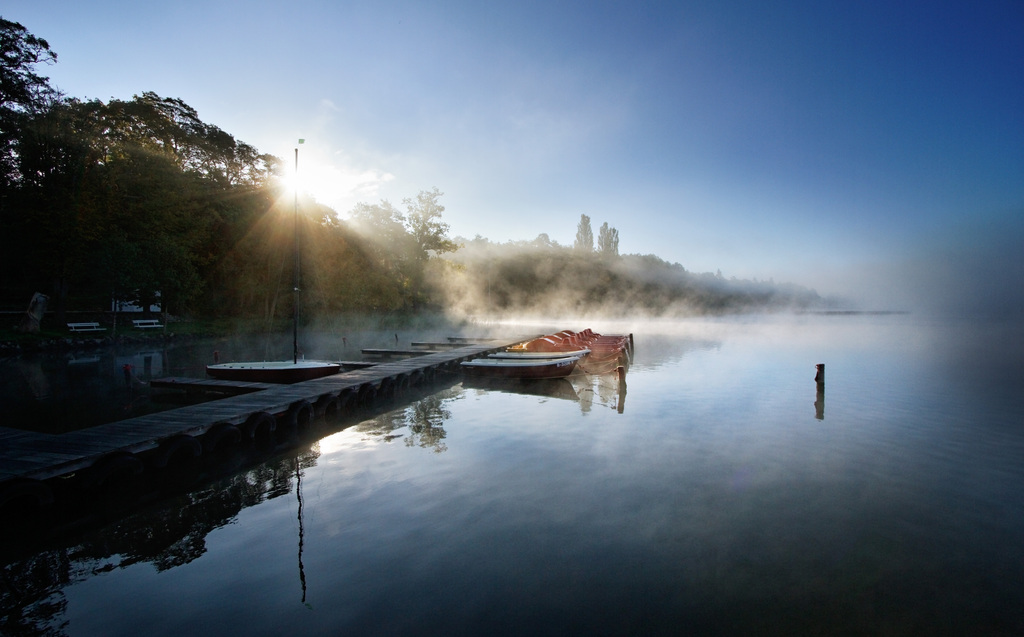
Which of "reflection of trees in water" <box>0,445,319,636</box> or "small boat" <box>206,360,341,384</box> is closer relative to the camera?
"reflection of trees in water" <box>0,445,319,636</box>

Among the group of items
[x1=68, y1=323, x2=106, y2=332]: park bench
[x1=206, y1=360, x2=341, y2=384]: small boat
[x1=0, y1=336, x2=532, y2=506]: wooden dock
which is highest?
[x1=68, y1=323, x2=106, y2=332]: park bench

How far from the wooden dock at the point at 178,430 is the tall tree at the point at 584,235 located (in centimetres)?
12826

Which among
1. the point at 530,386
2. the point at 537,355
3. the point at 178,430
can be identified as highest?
the point at 537,355

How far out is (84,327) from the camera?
35438 millimetres

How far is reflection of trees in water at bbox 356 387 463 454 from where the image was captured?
1282 centimetres

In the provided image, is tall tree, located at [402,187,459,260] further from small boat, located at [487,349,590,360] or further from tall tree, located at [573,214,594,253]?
tall tree, located at [573,214,594,253]

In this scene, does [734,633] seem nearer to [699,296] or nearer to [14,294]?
[14,294]

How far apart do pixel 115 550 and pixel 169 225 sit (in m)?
40.9

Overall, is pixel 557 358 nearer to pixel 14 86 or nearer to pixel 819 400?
pixel 819 400

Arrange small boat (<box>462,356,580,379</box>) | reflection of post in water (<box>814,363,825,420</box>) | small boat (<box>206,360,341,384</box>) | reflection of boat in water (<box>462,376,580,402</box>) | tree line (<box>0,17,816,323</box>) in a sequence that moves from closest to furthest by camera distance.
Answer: reflection of post in water (<box>814,363,825,420</box>), small boat (<box>206,360,341,384</box>), reflection of boat in water (<box>462,376,580,402</box>), small boat (<box>462,356,580,379</box>), tree line (<box>0,17,816,323</box>)

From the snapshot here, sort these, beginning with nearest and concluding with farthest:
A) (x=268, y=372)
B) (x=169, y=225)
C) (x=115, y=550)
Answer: (x=115, y=550) < (x=268, y=372) < (x=169, y=225)

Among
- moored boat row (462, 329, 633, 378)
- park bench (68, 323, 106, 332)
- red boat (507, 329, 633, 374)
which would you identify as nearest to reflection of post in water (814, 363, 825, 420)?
moored boat row (462, 329, 633, 378)

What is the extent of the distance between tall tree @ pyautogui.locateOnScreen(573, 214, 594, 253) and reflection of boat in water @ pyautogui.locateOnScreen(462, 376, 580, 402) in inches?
4838

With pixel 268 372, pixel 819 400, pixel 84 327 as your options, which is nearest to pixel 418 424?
pixel 268 372
